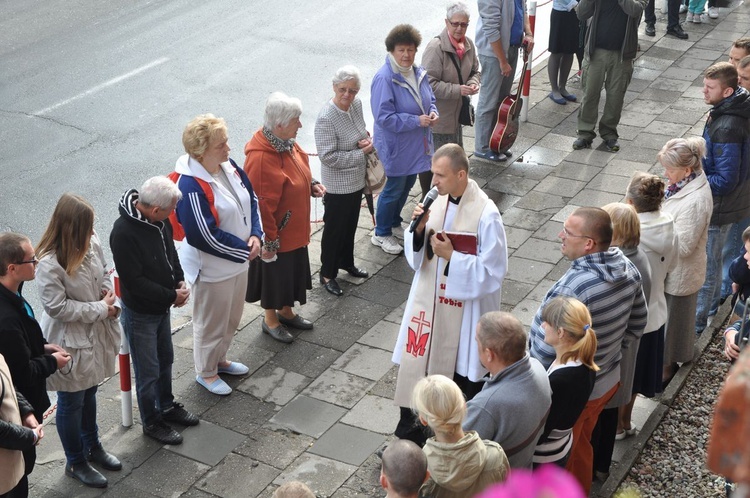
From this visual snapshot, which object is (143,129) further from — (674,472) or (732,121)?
(674,472)

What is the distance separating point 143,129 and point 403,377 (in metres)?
6.53

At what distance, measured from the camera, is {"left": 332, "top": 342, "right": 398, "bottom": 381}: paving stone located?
6.62 m

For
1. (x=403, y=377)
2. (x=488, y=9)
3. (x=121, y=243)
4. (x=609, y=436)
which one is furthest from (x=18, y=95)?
(x=609, y=436)

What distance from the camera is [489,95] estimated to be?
9969 millimetres

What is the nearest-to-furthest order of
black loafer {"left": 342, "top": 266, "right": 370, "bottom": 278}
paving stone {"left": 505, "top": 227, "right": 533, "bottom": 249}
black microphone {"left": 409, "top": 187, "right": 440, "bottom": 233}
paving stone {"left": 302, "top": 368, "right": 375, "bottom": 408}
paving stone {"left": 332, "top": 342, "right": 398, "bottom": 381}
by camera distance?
black microphone {"left": 409, "top": 187, "right": 440, "bottom": 233} < paving stone {"left": 302, "top": 368, "right": 375, "bottom": 408} < paving stone {"left": 332, "top": 342, "right": 398, "bottom": 381} < black loafer {"left": 342, "top": 266, "right": 370, "bottom": 278} < paving stone {"left": 505, "top": 227, "right": 533, "bottom": 249}

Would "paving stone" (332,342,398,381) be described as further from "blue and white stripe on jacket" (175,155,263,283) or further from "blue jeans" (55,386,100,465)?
"blue jeans" (55,386,100,465)

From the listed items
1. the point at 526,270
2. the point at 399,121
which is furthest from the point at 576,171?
the point at 399,121

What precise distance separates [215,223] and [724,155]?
3714mm

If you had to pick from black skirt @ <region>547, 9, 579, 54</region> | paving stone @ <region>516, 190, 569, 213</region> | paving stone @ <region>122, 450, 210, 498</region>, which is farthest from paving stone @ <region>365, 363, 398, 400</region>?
black skirt @ <region>547, 9, 579, 54</region>

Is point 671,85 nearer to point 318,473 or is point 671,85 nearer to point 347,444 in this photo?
point 347,444

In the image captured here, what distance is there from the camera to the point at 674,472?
540 cm

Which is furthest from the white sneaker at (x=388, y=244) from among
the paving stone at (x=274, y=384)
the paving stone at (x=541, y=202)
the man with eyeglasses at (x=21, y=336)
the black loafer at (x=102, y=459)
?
the man with eyeglasses at (x=21, y=336)

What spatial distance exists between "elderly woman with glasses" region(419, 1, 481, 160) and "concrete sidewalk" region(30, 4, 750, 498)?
42.6 inches

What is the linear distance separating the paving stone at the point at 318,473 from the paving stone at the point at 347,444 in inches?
2.4
